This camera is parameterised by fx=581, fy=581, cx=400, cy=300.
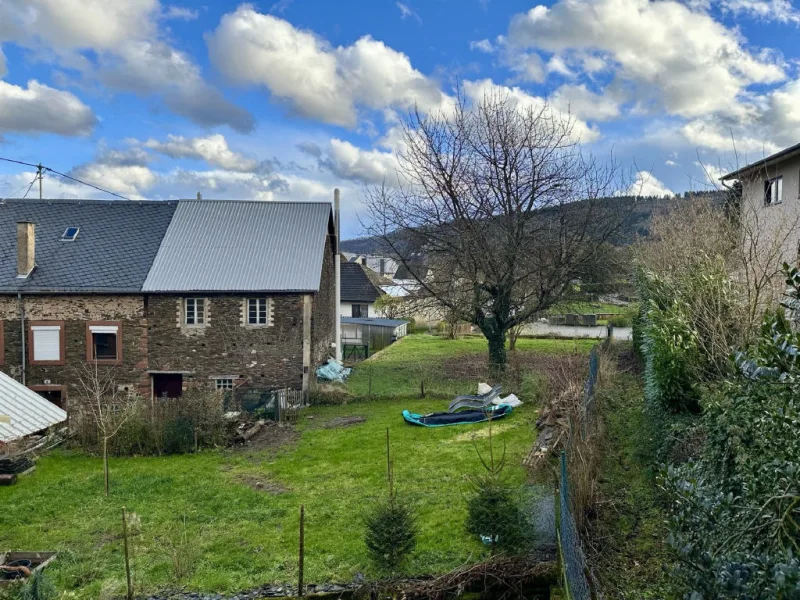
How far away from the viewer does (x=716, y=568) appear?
126 inches

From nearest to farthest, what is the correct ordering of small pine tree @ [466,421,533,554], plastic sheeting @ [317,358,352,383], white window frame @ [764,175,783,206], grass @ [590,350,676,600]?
grass @ [590,350,676,600], small pine tree @ [466,421,533,554], white window frame @ [764,175,783,206], plastic sheeting @ [317,358,352,383]

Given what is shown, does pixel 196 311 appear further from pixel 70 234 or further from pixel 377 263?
pixel 377 263

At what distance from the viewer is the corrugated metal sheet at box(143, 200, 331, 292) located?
22109 millimetres

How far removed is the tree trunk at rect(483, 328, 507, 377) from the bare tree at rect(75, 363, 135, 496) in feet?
43.4

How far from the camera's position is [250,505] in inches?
449

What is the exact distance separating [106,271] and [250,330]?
618 cm

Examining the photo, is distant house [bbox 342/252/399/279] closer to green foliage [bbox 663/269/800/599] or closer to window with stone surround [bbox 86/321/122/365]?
window with stone surround [bbox 86/321/122/365]

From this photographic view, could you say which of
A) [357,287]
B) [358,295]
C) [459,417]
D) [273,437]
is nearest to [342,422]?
[273,437]

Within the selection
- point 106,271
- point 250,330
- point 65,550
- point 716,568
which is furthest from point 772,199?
point 106,271

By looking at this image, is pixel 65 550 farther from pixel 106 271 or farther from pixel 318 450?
pixel 106 271

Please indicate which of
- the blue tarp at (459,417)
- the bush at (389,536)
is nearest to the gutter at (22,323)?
the blue tarp at (459,417)

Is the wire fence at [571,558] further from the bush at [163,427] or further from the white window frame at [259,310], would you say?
the white window frame at [259,310]

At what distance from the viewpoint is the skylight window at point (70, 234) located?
24039 mm

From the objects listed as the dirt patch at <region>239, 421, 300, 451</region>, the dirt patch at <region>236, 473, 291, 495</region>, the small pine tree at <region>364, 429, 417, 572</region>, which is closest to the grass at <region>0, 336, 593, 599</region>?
the dirt patch at <region>236, 473, 291, 495</region>
